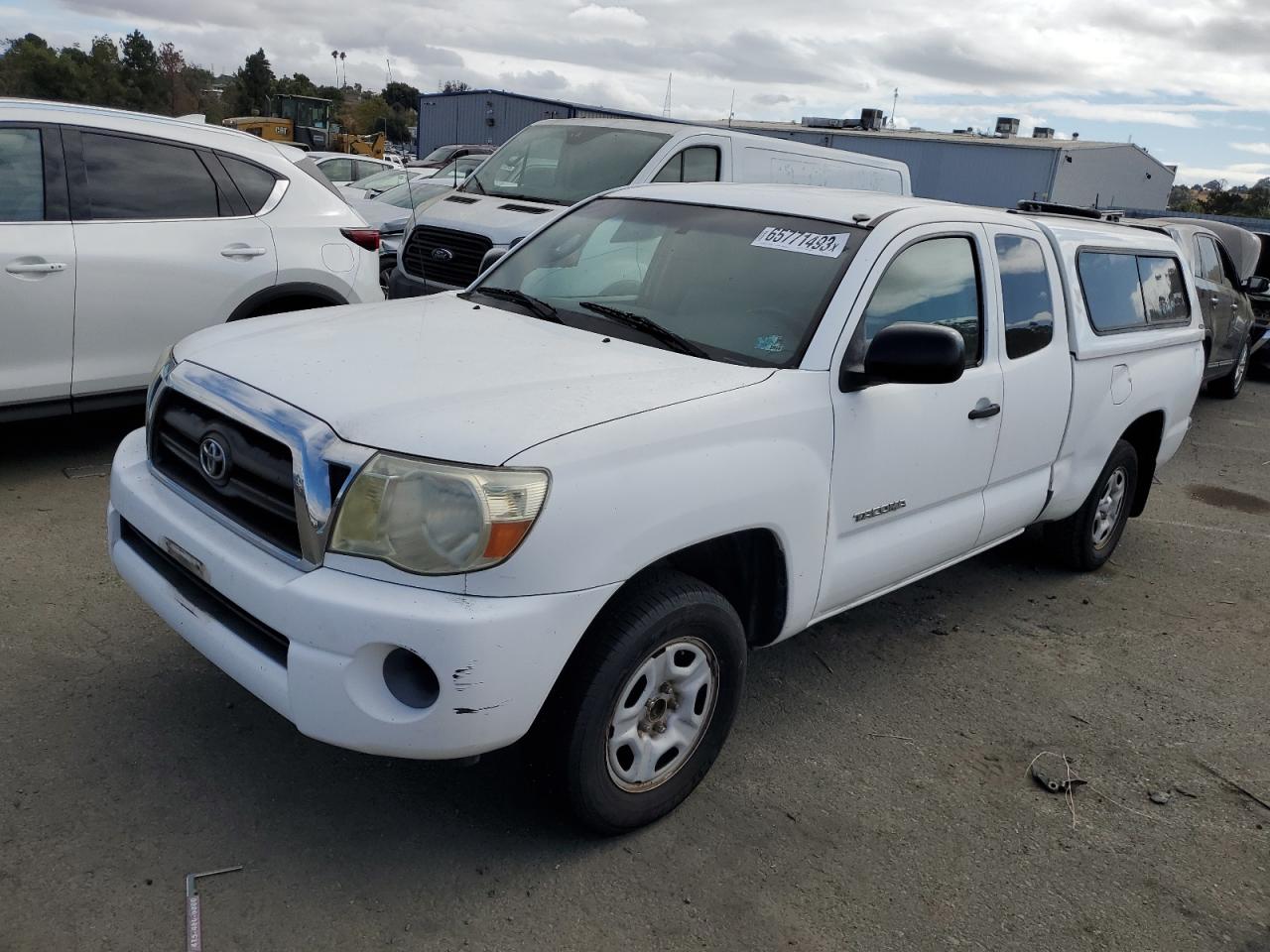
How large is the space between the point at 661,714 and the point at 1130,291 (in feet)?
11.4

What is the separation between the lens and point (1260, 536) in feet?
21.3

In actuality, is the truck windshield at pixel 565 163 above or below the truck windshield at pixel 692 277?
above

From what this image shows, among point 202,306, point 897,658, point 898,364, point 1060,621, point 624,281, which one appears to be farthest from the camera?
point 202,306

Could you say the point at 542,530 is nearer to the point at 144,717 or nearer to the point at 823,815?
the point at 823,815

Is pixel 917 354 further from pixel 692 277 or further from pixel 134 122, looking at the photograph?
pixel 134 122

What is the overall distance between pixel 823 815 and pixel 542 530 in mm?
1407

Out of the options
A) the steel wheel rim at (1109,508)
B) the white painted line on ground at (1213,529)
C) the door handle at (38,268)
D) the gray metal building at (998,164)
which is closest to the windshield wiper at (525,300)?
the door handle at (38,268)

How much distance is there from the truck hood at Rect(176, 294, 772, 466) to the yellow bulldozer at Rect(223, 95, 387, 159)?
31773 millimetres

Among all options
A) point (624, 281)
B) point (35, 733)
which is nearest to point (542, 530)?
point (624, 281)

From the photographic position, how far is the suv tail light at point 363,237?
20.1 ft

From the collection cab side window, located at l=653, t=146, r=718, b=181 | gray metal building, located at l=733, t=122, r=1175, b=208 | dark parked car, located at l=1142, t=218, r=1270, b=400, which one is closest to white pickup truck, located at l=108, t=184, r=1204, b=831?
cab side window, located at l=653, t=146, r=718, b=181

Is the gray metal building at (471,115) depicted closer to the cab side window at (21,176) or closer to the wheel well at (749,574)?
the cab side window at (21,176)

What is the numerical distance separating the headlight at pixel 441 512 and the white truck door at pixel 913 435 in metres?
1.19

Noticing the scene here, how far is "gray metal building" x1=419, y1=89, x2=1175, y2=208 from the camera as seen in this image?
41.7m
